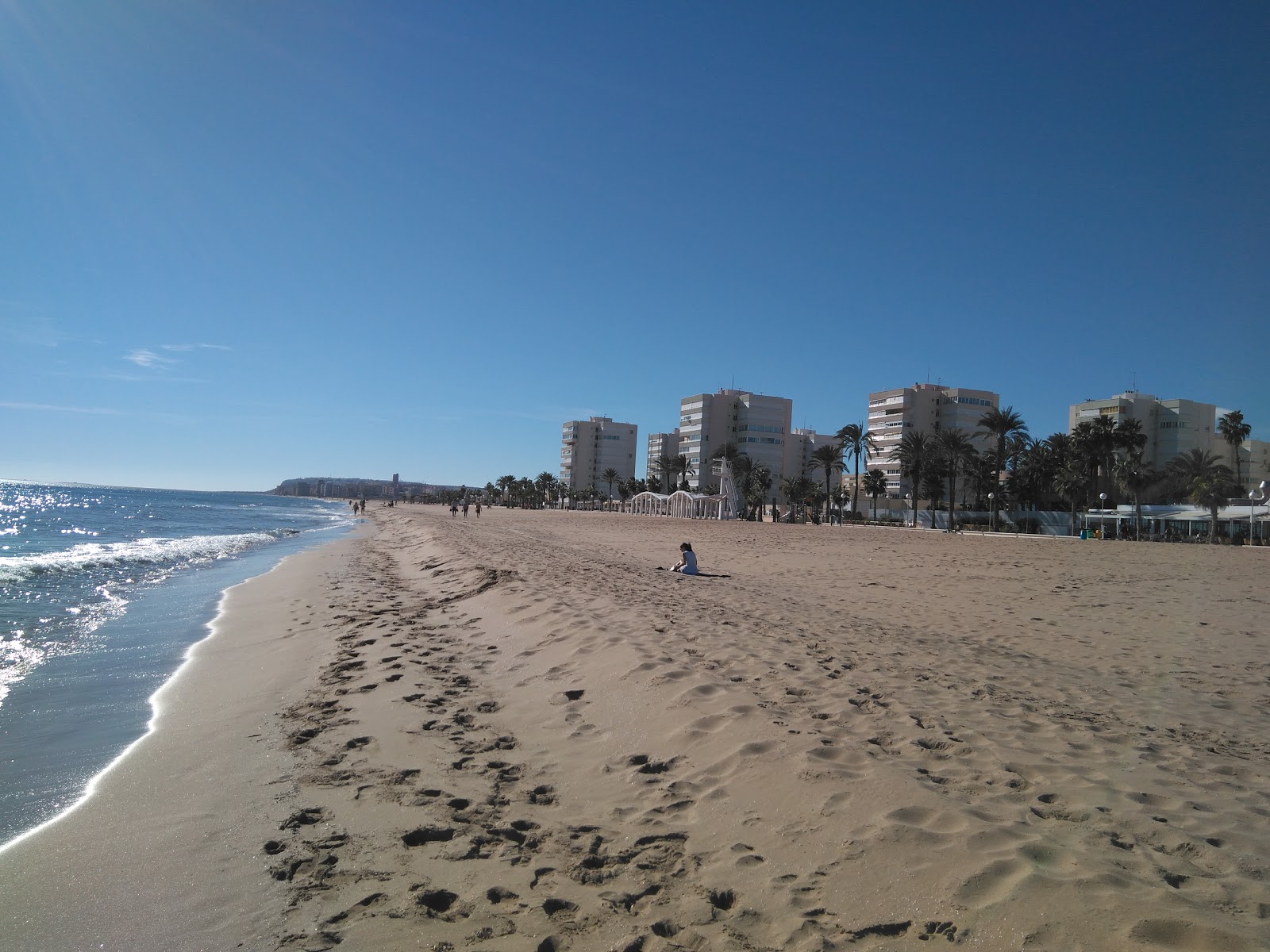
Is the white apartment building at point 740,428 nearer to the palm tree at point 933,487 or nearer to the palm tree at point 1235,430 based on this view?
the palm tree at point 933,487

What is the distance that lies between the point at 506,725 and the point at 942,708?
3.47m

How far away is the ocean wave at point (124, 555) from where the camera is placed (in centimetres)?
1742

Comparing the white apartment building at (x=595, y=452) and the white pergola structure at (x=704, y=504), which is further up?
the white apartment building at (x=595, y=452)

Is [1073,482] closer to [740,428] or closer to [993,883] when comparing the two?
[993,883]

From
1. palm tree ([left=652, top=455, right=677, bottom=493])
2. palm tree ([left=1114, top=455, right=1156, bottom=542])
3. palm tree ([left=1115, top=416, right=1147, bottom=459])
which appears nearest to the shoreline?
palm tree ([left=1114, top=455, right=1156, bottom=542])

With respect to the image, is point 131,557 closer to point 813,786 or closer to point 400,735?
point 400,735

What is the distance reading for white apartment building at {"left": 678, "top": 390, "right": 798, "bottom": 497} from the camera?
13712 centimetres

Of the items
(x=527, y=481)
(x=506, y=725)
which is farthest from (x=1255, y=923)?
(x=527, y=481)

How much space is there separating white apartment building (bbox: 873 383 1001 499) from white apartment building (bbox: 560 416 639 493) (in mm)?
70858

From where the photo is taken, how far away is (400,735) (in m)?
5.28

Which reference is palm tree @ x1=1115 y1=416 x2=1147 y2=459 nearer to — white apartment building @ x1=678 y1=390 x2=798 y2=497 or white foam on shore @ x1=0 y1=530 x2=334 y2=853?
white apartment building @ x1=678 y1=390 x2=798 y2=497

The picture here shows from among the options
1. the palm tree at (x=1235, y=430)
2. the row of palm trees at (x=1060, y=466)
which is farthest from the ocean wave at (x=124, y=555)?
the palm tree at (x=1235, y=430)

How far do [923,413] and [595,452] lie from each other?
8156cm

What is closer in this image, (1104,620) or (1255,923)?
(1255,923)
